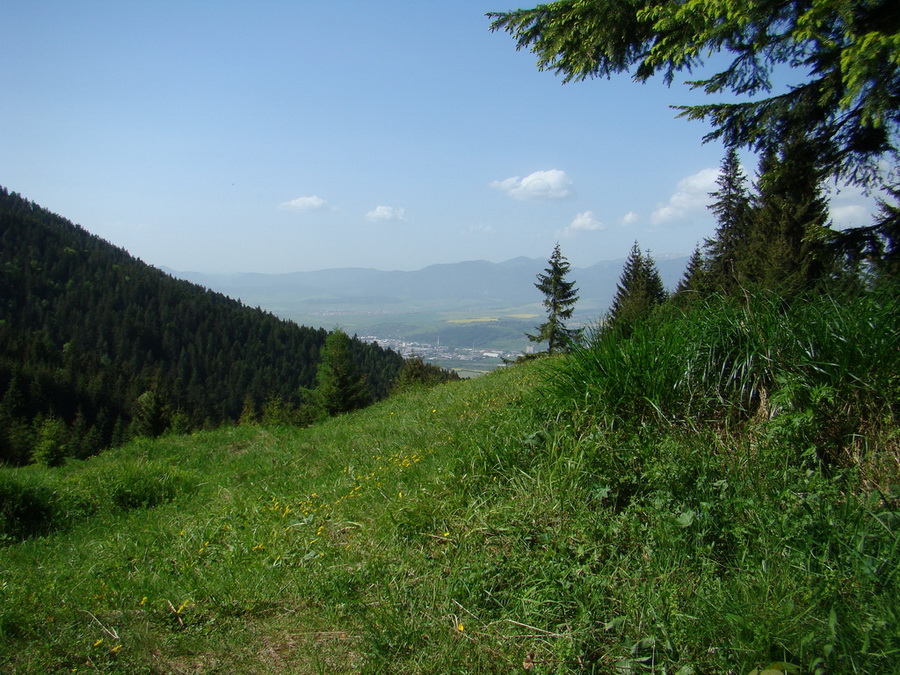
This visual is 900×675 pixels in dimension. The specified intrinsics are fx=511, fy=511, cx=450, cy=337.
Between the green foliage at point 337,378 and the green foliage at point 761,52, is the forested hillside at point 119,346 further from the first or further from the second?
the green foliage at point 761,52

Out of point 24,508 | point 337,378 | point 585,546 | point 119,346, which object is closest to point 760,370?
point 585,546

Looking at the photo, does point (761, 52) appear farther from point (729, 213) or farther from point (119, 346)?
point (119, 346)

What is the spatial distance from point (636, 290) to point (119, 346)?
124608 mm

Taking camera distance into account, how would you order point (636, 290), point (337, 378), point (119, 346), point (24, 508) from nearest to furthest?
point (24, 508) < point (636, 290) < point (337, 378) < point (119, 346)

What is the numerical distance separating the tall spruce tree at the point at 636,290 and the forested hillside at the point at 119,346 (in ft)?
182

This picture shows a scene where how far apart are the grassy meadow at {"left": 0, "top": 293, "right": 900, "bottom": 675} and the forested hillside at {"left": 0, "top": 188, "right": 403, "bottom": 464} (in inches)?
2987

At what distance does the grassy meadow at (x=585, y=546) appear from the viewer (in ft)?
7.21

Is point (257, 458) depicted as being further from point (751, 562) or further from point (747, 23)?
point (747, 23)

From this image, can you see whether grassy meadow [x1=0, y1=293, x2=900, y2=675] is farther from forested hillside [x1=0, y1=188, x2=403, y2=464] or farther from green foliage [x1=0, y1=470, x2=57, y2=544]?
forested hillside [x1=0, y1=188, x2=403, y2=464]

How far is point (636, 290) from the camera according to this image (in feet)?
82.2

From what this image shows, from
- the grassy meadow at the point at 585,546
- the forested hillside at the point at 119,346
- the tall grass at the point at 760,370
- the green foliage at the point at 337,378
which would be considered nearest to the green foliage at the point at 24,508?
the grassy meadow at the point at 585,546

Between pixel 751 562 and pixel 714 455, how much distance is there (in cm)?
109

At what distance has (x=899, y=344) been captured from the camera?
3420 millimetres

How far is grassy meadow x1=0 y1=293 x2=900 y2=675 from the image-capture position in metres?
2.20
